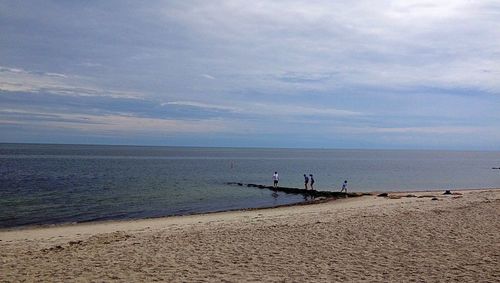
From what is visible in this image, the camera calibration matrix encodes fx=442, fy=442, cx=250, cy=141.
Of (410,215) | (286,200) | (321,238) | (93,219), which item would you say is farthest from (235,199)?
(321,238)

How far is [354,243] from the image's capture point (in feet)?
43.2

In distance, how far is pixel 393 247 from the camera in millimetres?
12586

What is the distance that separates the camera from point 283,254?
11898mm

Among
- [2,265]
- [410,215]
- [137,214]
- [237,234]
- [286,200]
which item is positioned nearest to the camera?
[2,265]

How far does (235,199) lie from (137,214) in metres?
11.1

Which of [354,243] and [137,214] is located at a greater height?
[354,243]

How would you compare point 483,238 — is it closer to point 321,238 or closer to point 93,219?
point 321,238

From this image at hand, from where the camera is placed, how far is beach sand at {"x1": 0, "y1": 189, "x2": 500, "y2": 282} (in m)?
9.76

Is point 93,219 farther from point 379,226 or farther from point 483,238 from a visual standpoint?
point 483,238

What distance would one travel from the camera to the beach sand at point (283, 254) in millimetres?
9758

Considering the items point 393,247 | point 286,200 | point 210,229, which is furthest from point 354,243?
point 286,200

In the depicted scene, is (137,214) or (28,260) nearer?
(28,260)

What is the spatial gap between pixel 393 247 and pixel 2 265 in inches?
410

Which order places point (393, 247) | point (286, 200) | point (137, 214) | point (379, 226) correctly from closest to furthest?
point (393, 247), point (379, 226), point (137, 214), point (286, 200)
